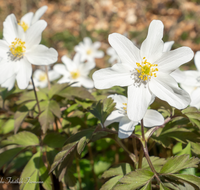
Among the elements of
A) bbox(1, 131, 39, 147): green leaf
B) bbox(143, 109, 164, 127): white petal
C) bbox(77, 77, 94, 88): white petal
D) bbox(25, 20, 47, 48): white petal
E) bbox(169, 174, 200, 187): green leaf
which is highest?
bbox(25, 20, 47, 48): white petal

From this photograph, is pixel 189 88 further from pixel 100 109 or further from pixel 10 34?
pixel 10 34

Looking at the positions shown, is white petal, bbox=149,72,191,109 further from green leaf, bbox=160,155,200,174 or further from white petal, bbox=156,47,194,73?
green leaf, bbox=160,155,200,174

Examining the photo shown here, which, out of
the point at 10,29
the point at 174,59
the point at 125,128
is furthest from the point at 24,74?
the point at 174,59

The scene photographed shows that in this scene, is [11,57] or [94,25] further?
[94,25]

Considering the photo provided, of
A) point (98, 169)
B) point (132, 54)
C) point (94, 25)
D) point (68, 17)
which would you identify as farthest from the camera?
point (68, 17)

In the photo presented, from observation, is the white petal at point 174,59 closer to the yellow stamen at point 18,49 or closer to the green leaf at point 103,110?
the green leaf at point 103,110

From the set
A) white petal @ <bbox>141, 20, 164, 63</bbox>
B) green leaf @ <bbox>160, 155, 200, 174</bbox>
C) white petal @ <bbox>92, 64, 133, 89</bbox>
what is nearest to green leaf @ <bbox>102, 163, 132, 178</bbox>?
green leaf @ <bbox>160, 155, 200, 174</bbox>

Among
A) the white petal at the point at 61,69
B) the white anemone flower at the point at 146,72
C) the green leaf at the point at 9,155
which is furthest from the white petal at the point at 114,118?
the white petal at the point at 61,69

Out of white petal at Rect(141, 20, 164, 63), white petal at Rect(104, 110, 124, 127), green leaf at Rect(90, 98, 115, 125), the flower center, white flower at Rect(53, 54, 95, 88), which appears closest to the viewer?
white petal at Rect(141, 20, 164, 63)

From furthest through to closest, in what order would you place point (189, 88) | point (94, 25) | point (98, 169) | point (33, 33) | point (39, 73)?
point (94, 25), point (39, 73), point (98, 169), point (189, 88), point (33, 33)

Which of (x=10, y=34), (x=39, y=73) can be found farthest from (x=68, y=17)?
(x=10, y=34)
